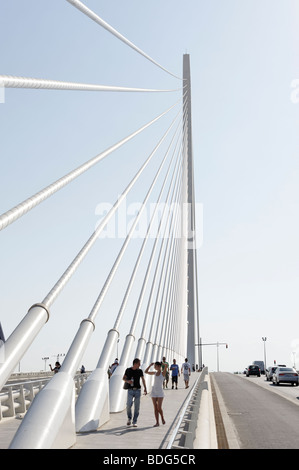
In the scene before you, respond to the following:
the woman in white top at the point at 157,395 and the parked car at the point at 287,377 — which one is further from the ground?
the parked car at the point at 287,377

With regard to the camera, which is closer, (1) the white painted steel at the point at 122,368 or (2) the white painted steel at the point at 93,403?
(2) the white painted steel at the point at 93,403

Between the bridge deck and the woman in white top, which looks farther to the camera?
the woman in white top

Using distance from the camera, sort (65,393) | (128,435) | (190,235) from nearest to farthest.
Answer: (65,393)
(128,435)
(190,235)

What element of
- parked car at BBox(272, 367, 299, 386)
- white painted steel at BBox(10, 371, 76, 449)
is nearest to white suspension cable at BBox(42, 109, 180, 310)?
white painted steel at BBox(10, 371, 76, 449)

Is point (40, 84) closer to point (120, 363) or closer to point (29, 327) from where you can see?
point (29, 327)

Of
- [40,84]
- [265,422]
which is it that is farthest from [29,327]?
[265,422]

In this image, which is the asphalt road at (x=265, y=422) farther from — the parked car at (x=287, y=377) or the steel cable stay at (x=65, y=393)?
the parked car at (x=287, y=377)

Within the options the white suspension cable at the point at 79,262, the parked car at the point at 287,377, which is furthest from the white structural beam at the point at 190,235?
the white suspension cable at the point at 79,262

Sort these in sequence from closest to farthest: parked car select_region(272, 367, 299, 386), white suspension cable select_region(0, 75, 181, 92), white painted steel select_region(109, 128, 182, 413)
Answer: white suspension cable select_region(0, 75, 181, 92)
white painted steel select_region(109, 128, 182, 413)
parked car select_region(272, 367, 299, 386)

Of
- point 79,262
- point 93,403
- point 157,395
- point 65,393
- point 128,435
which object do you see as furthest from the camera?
point 157,395

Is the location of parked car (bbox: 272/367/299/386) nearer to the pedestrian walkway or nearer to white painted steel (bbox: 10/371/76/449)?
the pedestrian walkway

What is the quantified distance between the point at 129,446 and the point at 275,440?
3945mm

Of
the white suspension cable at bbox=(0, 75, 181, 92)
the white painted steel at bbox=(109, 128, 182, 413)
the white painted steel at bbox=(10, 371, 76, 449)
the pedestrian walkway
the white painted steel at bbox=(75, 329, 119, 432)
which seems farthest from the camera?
the white painted steel at bbox=(109, 128, 182, 413)

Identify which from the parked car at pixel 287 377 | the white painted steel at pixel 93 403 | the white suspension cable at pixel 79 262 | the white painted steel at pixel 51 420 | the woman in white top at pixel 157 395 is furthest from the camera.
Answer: the parked car at pixel 287 377
